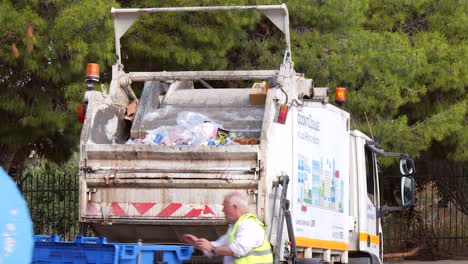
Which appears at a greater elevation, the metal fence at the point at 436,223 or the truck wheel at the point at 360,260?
the metal fence at the point at 436,223

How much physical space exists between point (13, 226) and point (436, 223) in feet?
62.2

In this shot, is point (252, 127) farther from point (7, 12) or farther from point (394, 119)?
point (394, 119)

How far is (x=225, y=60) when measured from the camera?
14258 mm

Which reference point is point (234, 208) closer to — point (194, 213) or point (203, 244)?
point (203, 244)

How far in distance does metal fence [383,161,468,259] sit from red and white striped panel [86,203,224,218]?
1380 cm

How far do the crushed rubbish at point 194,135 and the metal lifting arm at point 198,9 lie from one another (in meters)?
0.90

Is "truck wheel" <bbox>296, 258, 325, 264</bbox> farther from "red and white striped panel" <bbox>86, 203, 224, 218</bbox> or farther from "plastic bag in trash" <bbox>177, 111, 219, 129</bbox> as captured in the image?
"plastic bag in trash" <bbox>177, 111, 219, 129</bbox>

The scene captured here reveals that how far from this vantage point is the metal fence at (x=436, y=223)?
22.2m

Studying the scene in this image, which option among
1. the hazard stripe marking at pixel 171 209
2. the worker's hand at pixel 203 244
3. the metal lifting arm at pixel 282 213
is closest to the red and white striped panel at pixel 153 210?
the hazard stripe marking at pixel 171 209

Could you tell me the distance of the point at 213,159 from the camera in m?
8.62

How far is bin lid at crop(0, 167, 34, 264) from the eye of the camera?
15.3 feet

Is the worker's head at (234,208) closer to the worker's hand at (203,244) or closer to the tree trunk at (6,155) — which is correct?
the worker's hand at (203,244)

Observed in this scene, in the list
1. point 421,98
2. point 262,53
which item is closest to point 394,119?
point 421,98

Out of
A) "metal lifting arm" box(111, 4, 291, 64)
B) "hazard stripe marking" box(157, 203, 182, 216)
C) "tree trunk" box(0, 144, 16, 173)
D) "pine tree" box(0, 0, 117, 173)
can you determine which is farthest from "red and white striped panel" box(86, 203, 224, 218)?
"tree trunk" box(0, 144, 16, 173)
